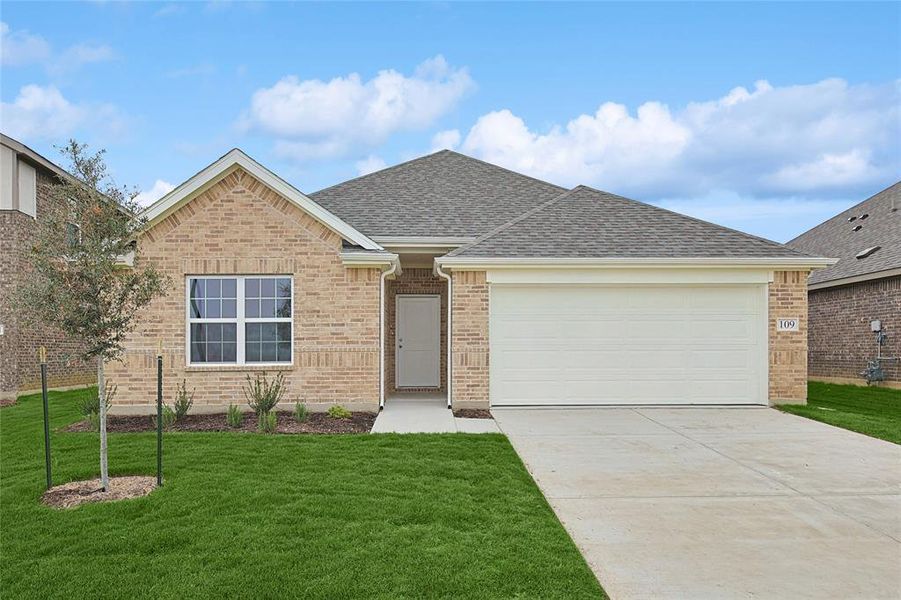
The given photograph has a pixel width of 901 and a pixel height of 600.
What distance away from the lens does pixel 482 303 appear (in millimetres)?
12281

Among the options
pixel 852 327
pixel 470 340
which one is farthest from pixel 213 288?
pixel 852 327

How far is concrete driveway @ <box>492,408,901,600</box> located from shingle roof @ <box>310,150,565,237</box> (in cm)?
571

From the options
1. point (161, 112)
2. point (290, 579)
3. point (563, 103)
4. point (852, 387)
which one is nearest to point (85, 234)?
point (290, 579)

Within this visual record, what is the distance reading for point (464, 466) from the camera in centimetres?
742

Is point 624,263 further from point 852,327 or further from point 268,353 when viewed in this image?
point 852,327

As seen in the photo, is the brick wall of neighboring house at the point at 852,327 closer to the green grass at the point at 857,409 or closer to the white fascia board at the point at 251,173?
the green grass at the point at 857,409

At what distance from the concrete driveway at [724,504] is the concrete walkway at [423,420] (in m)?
0.53

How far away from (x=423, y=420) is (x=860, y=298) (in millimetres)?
14732

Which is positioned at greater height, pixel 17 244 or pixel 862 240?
pixel 862 240

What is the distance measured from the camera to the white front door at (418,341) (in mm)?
14992

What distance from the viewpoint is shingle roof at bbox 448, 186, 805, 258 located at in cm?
1241

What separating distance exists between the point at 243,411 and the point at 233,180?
14.6 feet

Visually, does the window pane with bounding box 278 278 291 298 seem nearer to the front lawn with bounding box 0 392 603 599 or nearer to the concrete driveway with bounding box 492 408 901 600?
the front lawn with bounding box 0 392 603 599

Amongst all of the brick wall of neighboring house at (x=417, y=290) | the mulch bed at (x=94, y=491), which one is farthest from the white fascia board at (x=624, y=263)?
the mulch bed at (x=94, y=491)
